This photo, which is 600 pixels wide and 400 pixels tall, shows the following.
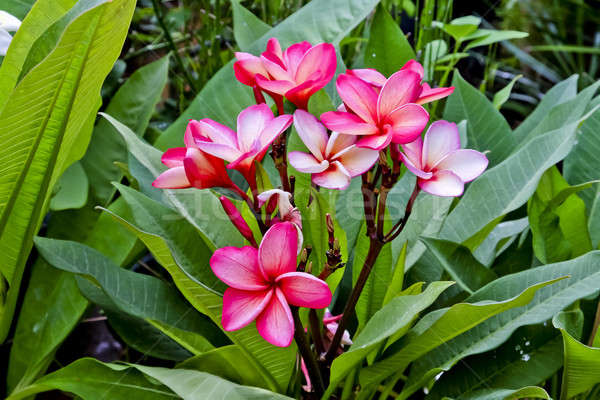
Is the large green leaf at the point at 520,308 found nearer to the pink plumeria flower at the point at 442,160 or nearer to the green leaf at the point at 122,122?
the pink plumeria flower at the point at 442,160

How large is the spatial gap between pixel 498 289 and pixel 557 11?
2.36m

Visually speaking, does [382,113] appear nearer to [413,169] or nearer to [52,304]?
[413,169]

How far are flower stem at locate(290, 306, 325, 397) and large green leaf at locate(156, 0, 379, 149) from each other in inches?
14.4

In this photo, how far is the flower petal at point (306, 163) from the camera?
472 mm

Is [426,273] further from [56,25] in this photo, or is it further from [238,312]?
[56,25]

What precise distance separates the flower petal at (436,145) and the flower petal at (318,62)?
0.35 feet

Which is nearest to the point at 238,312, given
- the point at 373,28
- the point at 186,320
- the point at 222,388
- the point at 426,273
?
the point at 222,388

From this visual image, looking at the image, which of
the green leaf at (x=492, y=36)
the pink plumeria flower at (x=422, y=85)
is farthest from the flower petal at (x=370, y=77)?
the green leaf at (x=492, y=36)

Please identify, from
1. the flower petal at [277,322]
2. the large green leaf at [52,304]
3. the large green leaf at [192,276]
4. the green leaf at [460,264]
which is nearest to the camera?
the flower petal at [277,322]

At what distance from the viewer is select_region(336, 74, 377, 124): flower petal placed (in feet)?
1.62

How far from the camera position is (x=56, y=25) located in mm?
576

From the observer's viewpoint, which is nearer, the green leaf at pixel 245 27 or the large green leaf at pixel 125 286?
the large green leaf at pixel 125 286

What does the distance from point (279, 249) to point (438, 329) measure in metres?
0.22

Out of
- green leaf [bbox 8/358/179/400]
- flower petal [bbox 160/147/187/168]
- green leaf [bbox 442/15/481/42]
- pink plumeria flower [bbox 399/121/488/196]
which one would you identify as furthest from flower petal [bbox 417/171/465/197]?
green leaf [bbox 442/15/481/42]
